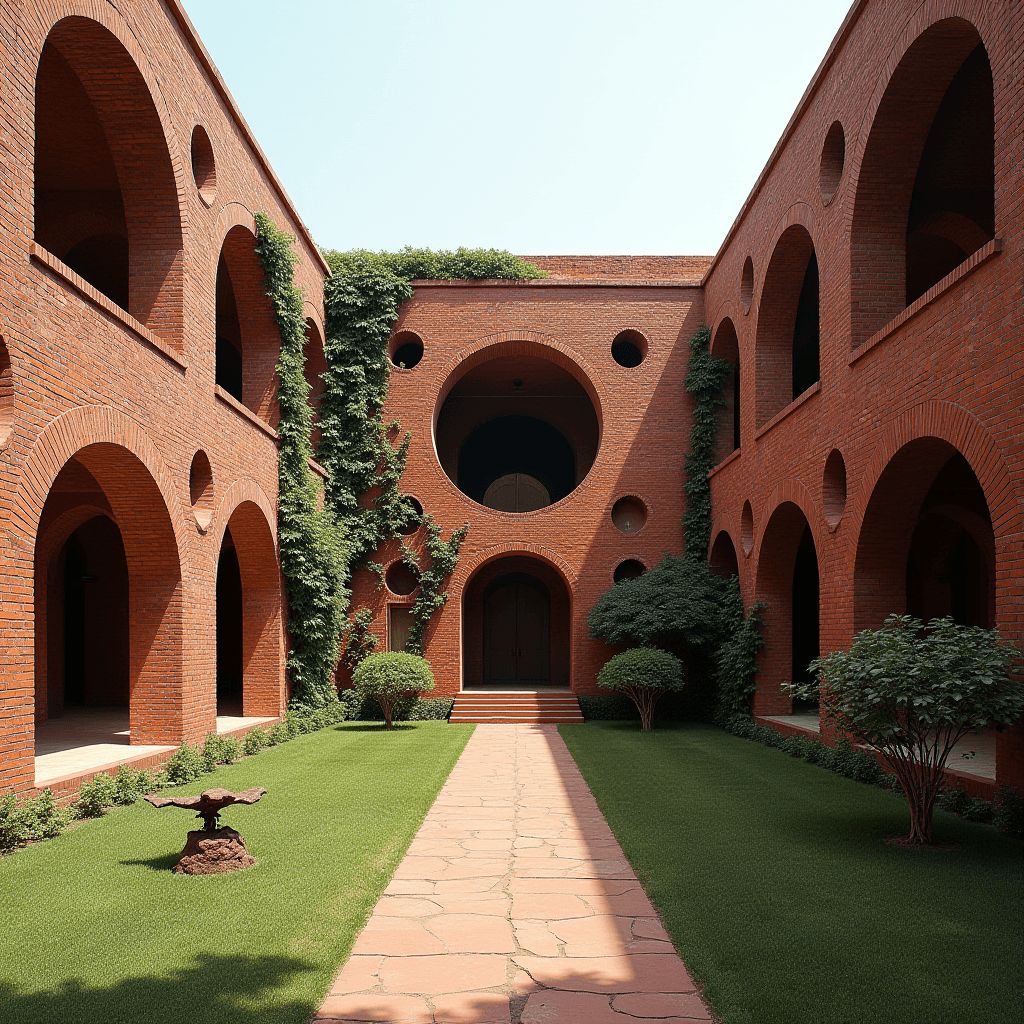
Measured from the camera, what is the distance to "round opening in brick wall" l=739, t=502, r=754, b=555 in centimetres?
1602

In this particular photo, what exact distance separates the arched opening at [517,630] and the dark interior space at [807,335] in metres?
6.41

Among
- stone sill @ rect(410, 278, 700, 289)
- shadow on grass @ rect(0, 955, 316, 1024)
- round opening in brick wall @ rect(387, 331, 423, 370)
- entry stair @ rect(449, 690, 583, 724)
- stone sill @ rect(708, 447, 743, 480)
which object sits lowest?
entry stair @ rect(449, 690, 583, 724)

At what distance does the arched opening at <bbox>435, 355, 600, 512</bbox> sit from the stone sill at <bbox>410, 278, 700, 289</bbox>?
11.6ft

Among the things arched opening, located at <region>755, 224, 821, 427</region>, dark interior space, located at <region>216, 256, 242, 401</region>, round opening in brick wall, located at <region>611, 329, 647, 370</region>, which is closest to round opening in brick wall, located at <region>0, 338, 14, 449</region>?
dark interior space, located at <region>216, 256, 242, 401</region>

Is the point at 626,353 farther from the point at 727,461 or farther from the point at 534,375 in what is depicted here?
the point at 727,461

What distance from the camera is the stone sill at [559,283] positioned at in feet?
63.4

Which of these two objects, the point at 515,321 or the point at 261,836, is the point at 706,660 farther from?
the point at 261,836

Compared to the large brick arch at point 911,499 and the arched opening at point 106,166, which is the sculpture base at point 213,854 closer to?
the large brick arch at point 911,499

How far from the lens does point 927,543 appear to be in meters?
18.6

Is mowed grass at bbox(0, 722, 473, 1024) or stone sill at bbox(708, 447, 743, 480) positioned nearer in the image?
mowed grass at bbox(0, 722, 473, 1024)

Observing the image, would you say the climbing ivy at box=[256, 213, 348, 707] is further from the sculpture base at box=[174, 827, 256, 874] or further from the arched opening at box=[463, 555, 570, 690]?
the sculpture base at box=[174, 827, 256, 874]

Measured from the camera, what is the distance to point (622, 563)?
19.2 meters

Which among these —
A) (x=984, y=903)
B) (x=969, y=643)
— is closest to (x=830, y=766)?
(x=969, y=643)

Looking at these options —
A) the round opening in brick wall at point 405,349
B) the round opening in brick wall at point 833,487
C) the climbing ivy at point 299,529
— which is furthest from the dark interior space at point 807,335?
the climbing ivy at point 299,529
